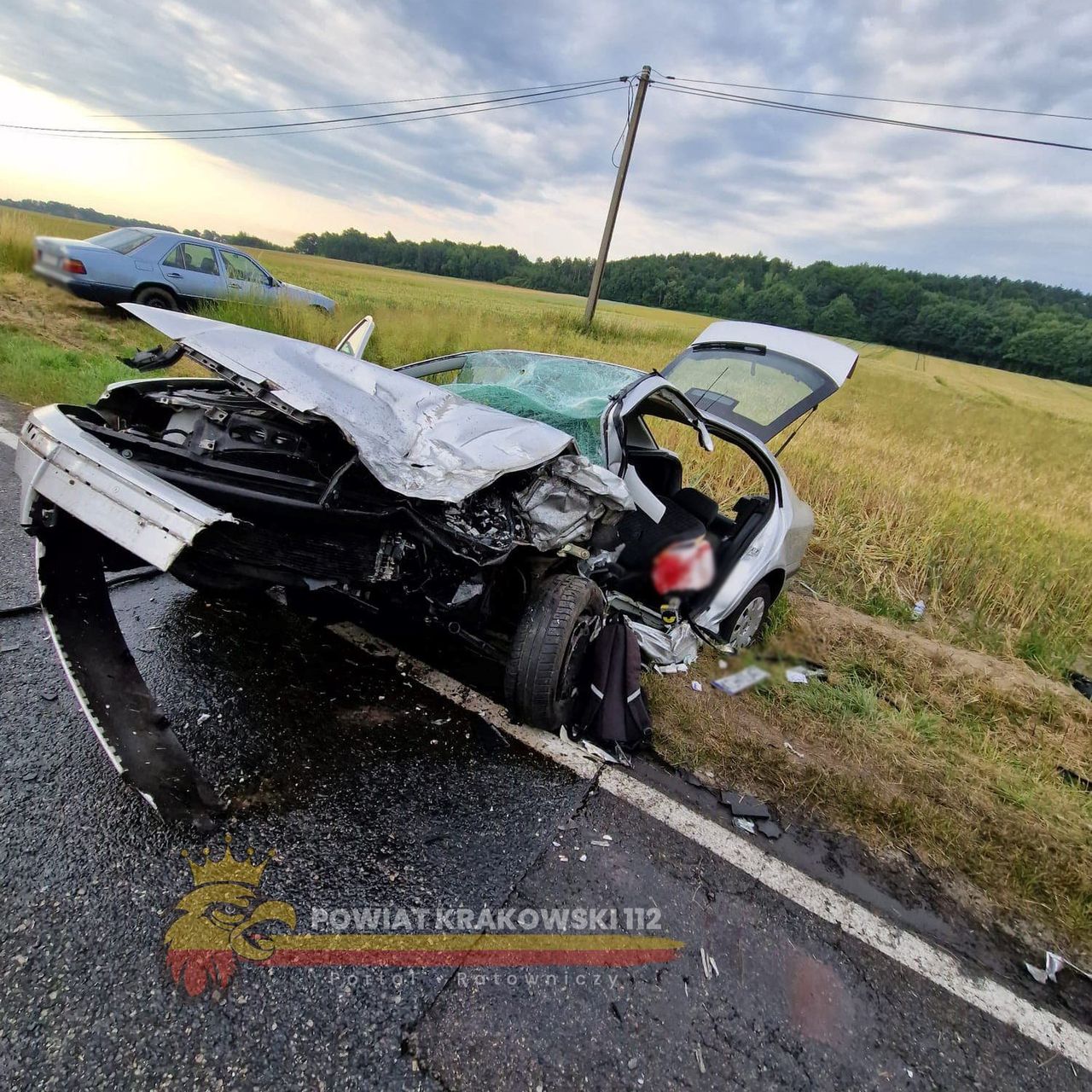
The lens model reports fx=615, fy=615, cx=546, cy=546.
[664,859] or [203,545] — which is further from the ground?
[203,545]

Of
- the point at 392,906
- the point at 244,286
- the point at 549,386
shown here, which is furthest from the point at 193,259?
the point at 392,906

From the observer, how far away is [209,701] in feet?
7.64

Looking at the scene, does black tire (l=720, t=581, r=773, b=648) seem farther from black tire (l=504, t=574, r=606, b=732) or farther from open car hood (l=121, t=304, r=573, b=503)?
open car hood (l=121, t=304, r=573, b=503)

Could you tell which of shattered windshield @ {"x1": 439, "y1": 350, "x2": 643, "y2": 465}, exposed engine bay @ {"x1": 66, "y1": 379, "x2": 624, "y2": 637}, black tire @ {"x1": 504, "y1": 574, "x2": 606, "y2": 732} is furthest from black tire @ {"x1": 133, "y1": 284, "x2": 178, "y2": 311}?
black tire @ {"x1": 504, "y1": 574, "x2": 606, "y2": 732}

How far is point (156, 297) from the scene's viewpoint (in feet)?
27.3

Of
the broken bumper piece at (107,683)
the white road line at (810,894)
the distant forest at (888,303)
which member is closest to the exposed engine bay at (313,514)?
the broken bumper piece at (107,683)

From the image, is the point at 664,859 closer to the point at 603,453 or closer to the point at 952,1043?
the point at 952,1043

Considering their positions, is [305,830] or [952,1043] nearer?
[952,1043]

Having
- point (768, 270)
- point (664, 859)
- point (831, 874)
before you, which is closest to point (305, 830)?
point (664, 859)

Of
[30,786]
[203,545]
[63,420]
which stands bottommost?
[30,786]

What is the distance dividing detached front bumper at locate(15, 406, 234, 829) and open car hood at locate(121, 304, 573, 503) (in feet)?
1.42

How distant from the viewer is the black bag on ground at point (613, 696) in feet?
8.51

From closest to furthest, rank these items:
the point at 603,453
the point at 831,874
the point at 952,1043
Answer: the point at 952,1043, the point at 831,874, the point at 603,453

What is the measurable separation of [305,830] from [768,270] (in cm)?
3713
